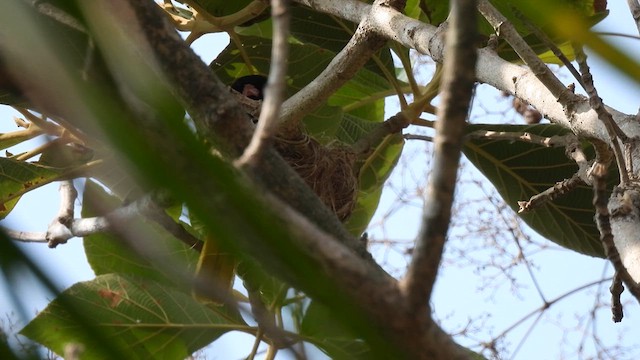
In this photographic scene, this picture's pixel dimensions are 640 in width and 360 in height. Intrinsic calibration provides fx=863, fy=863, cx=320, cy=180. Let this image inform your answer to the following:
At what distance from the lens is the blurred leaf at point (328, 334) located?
0.28 meters

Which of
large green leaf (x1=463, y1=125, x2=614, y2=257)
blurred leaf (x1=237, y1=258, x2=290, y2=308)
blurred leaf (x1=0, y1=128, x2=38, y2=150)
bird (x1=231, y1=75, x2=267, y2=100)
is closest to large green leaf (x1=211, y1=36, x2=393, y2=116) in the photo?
bird (x1=231, y1=75, x2=267, y2=100)

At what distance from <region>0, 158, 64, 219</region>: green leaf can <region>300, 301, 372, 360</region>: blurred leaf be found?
2.14 m

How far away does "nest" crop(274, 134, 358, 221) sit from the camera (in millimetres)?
2428

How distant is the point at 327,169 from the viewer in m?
2.47

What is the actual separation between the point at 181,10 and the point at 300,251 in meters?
2.71

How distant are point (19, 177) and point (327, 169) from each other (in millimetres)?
871

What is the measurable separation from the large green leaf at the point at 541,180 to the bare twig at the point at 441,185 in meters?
2.23

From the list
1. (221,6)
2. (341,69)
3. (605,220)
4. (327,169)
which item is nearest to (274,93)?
(605,220)

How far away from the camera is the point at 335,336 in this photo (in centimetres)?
29

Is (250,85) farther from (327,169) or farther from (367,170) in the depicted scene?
(327,169)

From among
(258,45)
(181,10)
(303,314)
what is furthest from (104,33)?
(181,10)

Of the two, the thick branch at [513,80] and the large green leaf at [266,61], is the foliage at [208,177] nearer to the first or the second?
the large green leaf at [266,61]

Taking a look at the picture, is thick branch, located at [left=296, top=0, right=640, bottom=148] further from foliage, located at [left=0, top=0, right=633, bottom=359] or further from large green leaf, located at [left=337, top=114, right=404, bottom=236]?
large green leaf, located at [left=337, top=114, right=404, bottom=236]

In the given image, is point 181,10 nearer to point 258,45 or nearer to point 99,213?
point 258,45
